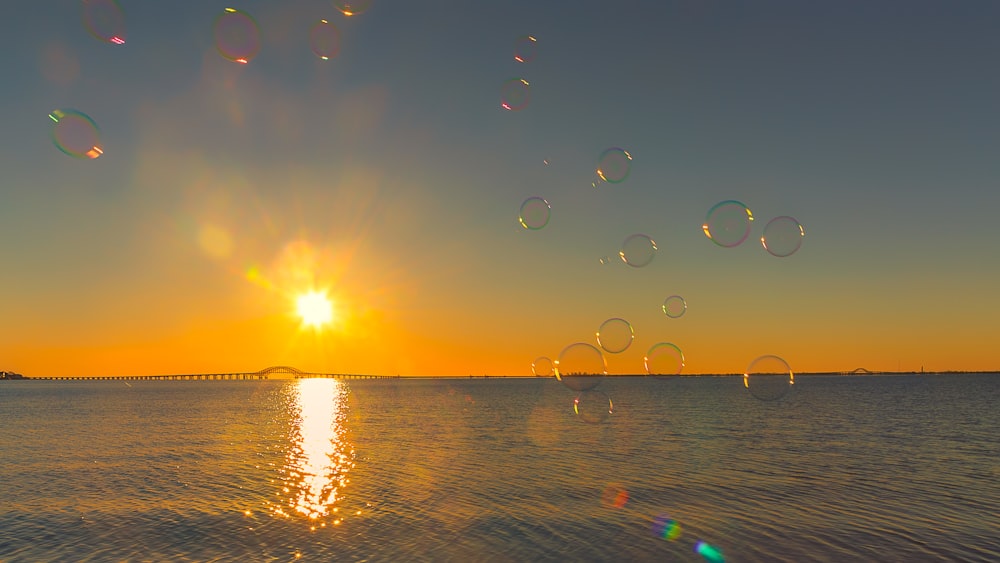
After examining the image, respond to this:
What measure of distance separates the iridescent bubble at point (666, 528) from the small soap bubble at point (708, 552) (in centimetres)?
101

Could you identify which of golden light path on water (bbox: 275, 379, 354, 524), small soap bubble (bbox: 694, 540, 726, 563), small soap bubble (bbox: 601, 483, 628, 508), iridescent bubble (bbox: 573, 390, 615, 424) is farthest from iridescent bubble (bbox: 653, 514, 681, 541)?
iridescent bubble (bbox: 573, 390, 615, 424)

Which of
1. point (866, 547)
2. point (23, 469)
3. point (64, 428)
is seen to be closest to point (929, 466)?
point (866, 547)

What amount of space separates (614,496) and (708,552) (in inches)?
315

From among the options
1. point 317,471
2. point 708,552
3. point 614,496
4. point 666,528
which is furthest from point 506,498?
point 317,471

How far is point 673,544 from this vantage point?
20.5m

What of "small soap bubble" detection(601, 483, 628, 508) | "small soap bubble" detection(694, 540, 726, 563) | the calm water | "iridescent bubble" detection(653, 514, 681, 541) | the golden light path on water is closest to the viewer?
"small soap bubble" detection(694, 540, 726, 563)

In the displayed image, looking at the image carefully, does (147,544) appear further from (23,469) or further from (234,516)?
(23,469)

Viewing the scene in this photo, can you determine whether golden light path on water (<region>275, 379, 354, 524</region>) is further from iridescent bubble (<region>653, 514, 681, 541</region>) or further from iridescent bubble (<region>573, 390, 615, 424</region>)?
iridescent bubble (<region>573, 390, 615, 424</region>)

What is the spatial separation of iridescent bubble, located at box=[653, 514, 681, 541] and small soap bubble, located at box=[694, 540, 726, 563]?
3.32ft

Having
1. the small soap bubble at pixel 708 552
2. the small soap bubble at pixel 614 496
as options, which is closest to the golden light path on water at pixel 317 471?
the small soap bubble at pixel 614 496

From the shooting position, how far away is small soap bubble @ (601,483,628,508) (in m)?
25.9

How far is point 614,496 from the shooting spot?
89.9 feet

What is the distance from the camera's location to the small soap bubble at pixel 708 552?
18889 mm

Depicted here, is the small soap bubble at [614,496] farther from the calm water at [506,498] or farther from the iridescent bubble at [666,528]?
the iridescent bubble at [666,528]
